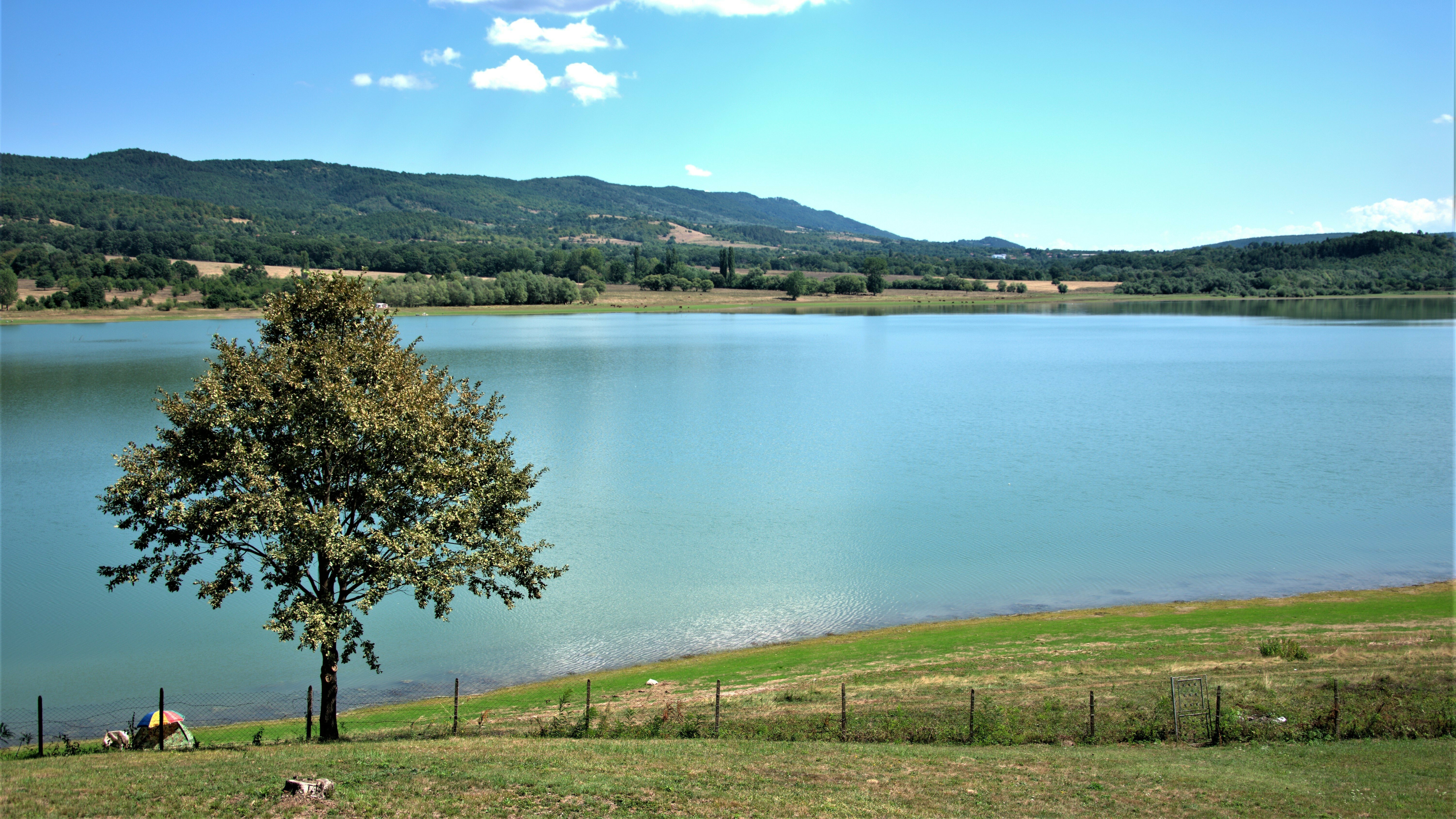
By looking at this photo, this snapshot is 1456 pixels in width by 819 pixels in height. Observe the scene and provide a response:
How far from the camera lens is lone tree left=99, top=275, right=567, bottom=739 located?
12.4 meters

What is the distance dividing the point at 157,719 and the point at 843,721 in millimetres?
9899

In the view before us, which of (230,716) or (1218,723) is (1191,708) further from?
(230,716)

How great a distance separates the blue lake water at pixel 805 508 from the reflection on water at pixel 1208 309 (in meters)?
80.3

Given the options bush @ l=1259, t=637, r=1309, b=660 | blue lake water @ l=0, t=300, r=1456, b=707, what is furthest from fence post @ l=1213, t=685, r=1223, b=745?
blue lake water @ l=0, t=300, r=1456, b=707

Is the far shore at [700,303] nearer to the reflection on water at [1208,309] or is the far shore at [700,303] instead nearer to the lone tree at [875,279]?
the reflection on water at [1208,309]

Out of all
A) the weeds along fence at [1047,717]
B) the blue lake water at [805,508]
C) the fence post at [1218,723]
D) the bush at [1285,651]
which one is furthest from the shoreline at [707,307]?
the fence post at [1218,723]

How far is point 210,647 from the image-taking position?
64.3 feet

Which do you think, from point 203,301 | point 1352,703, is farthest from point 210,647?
point 203,301

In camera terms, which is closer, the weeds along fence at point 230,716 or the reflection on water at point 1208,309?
the weeds along fence at point 230,716

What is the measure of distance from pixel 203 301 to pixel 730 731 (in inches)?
5585

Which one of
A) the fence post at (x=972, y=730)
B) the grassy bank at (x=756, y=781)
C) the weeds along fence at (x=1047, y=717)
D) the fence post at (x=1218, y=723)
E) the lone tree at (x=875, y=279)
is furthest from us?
the lone tree at (x=875, y=279)

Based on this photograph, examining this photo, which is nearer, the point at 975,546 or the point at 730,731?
the point at 730,731

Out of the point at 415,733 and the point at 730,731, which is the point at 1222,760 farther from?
the point at 415,733

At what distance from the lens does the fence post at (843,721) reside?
501 inches
